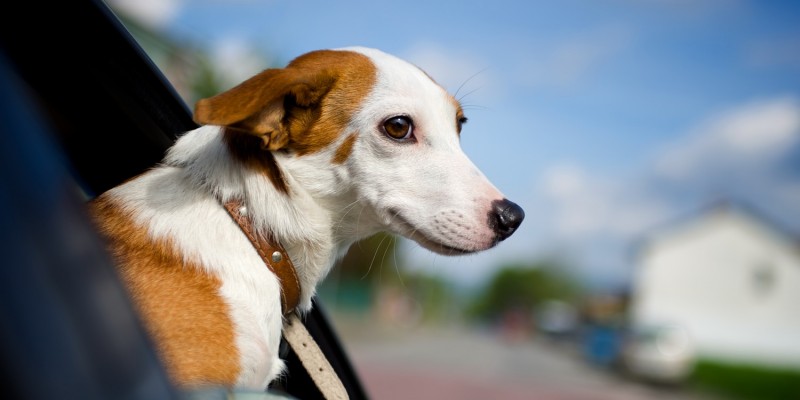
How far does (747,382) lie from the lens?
131ft

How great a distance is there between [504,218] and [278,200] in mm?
733

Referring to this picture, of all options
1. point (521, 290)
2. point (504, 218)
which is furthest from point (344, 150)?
point (521, 290)

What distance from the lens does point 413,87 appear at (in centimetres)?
246

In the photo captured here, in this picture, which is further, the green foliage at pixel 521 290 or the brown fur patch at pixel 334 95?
the green foliage at pixel 521 290

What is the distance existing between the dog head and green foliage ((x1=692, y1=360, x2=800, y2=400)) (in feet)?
128

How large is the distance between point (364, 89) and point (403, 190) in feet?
1.19

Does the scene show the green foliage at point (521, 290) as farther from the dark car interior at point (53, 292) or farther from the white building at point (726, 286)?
the dark car interior at point (53, 292)

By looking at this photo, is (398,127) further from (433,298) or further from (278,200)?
(433,298)

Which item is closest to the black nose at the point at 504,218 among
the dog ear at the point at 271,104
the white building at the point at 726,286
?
the dog ear at the point at 271,104

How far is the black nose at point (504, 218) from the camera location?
228 centimetres

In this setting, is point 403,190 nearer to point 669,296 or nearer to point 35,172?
point 35,172

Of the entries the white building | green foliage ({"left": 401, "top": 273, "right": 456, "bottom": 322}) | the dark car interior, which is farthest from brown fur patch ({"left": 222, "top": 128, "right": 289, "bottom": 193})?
green foliage ({"left": 401, "top": 273, "right": 456, "bottom": 322})

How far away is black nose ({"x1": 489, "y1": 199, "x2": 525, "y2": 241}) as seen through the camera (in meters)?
2.28

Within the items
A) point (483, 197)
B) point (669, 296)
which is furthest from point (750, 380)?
point (483, 197)
